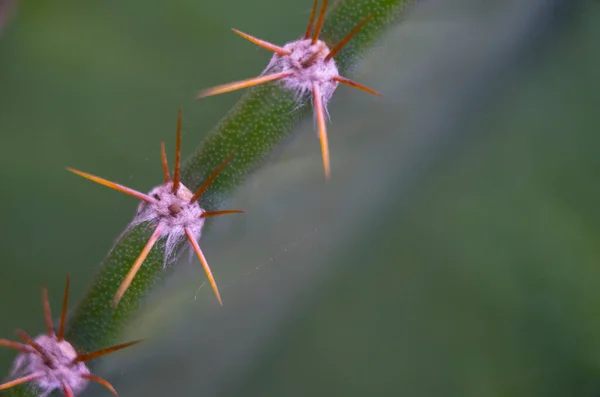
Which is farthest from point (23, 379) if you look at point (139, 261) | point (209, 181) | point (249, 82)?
point (249, 82)

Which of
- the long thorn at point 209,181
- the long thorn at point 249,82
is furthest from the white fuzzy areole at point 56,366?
the long thorn at point 249,82

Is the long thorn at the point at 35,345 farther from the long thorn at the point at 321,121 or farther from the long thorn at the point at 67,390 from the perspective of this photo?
the long thorn at the point at 321,121

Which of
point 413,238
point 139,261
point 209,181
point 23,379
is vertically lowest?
point 23,379

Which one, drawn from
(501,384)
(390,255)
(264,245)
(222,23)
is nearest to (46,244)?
(264,245)

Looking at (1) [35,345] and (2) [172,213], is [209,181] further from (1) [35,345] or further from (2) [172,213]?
(1) [35,345]

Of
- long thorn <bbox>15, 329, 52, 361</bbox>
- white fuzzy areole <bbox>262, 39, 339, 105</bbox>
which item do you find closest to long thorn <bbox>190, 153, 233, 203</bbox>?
white fuzzy areole <bbox>262, 39, 339, 105</bbox>

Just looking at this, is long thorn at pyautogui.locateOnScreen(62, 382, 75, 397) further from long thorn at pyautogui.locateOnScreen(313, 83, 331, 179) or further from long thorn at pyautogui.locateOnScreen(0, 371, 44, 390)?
long thorn at pyautogui.locateOnScreen(313, 83, 331, 179)

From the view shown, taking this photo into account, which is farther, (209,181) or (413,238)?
(413,238)
